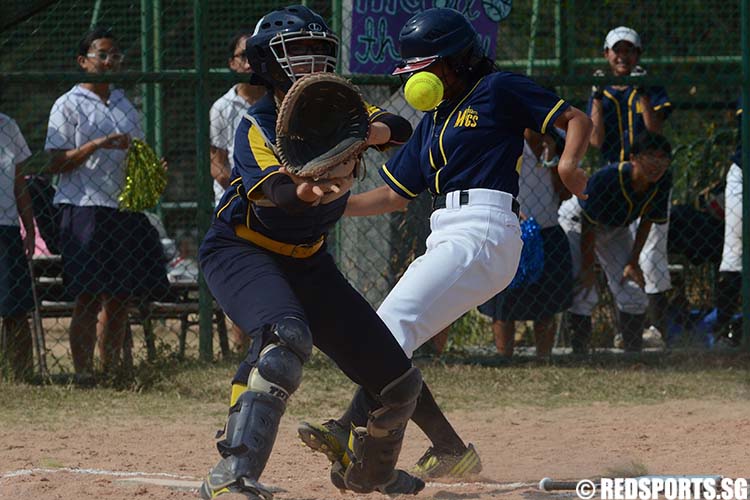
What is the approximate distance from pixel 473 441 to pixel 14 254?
9.56ft

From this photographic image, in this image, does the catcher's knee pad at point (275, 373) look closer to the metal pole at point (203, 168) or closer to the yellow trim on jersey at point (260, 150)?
the yellow trim on jersey at point (260, 150)

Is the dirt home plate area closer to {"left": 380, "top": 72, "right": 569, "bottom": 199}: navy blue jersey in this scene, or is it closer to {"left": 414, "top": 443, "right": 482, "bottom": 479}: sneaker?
{"left": 414, "top": 443, "right": 482, "bottom": 479}: sneaker

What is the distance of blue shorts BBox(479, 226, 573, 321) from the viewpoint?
7289mm

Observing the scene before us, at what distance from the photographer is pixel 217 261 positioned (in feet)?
13.2

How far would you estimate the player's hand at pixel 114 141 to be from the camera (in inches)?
268

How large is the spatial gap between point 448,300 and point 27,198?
3.45 metres

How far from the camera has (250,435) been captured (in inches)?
141

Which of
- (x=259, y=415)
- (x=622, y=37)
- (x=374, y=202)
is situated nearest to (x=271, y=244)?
(x=259, y=415)

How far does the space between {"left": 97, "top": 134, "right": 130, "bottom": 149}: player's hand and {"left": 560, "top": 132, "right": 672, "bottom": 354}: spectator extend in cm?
286

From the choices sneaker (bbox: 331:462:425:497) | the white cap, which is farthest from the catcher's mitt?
the white cap

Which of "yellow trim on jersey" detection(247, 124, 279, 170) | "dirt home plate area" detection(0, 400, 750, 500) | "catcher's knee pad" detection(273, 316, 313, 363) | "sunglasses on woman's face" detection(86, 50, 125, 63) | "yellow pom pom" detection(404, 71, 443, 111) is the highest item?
"sunglasses on woman's face" detection(86, 50, 125, 63)

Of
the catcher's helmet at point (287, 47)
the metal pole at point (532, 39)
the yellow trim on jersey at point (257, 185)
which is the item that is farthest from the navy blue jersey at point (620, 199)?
the yellow trim on jersey at point (257, 185)

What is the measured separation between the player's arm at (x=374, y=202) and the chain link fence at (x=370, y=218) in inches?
97.0

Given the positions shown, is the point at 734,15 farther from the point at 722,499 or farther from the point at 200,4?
the point at 722,499
